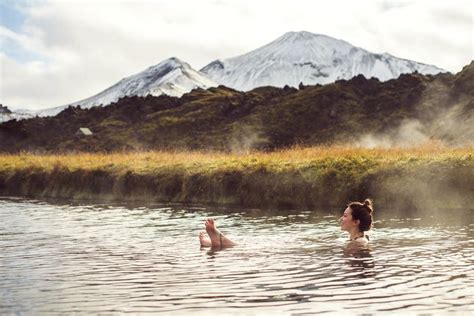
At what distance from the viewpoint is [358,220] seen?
15.9 m

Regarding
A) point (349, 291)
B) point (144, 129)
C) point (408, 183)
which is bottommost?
point (349, 291)

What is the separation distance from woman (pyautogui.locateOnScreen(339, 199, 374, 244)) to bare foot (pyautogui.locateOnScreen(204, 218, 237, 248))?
2783 millimetres

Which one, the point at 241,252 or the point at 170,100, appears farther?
the point at 170,100

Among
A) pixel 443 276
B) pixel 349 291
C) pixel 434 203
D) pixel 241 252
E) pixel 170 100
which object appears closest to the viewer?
pixel 349 291

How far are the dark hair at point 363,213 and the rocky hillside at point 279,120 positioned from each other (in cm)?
5598

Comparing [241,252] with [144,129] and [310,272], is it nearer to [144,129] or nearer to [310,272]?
[310,272]

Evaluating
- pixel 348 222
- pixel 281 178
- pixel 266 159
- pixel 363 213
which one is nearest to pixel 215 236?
pixel 348 222

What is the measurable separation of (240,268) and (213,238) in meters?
2.91

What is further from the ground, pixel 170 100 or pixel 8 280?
pixel 170 100

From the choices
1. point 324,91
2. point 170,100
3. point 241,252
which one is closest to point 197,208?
point 241,252

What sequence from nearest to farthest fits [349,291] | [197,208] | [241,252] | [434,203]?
[349,291]
[241,252]
[434,203]
[197,208]

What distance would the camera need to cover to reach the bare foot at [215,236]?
15.6 meters

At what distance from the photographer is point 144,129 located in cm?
11981

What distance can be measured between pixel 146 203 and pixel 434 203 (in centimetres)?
1317
